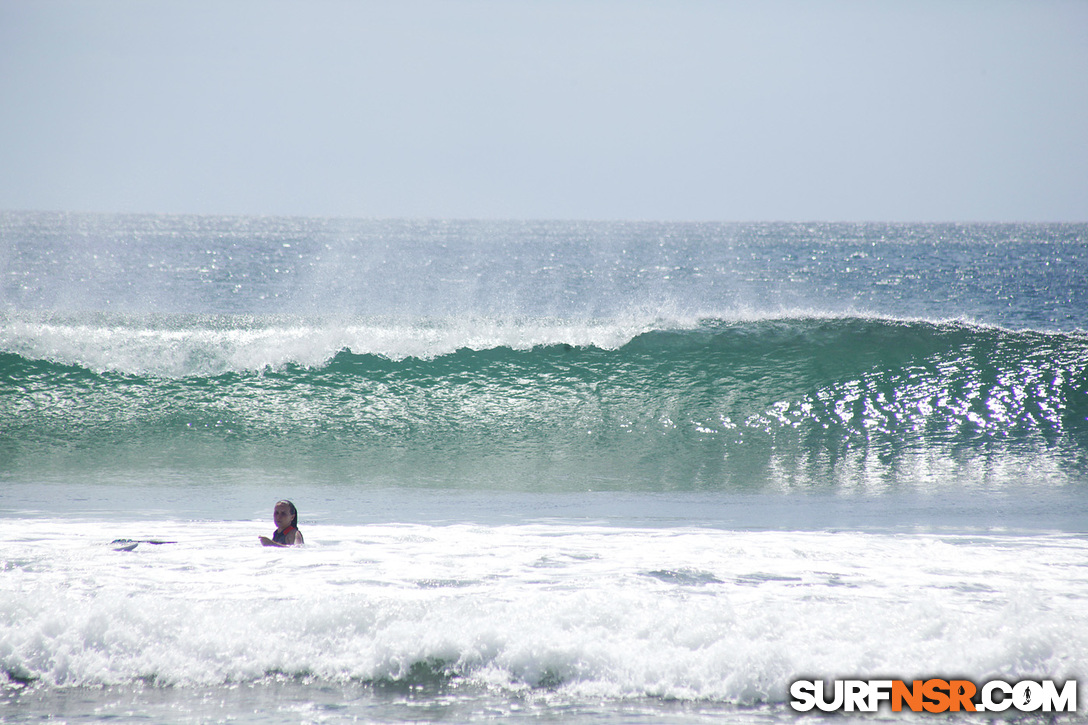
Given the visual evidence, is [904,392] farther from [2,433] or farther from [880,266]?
[880,266]

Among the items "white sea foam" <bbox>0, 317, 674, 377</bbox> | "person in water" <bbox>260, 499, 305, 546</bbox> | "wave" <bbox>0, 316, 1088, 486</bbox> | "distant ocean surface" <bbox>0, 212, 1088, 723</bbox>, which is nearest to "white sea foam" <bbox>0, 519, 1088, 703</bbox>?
"distant ocean surface" <bbox>0, 212, 1088, 723</bbox>

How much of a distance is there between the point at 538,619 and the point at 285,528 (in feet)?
6.93

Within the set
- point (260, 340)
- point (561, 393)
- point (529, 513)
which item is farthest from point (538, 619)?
point (260, 340)

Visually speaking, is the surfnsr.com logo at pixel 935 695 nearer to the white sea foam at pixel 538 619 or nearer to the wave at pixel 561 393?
the white sea foam at pixel 538 619

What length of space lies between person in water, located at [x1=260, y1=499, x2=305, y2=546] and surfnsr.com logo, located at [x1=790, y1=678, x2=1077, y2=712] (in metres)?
3.09

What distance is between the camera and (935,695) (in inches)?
122

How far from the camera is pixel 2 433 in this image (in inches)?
360

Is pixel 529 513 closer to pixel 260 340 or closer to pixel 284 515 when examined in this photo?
pixel 284 515

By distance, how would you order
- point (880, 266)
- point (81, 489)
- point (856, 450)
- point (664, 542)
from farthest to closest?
point (880, 266)
point (856, 450)
point (81, 489)
point (664, 542)

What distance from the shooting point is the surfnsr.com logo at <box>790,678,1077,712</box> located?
119 inches

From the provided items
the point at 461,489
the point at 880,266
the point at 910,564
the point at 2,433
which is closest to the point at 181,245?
the point at 880,266

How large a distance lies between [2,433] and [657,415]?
7692mm

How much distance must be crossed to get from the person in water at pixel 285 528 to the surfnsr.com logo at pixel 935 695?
10.1 feet

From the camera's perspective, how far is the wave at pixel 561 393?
879 centimetres
